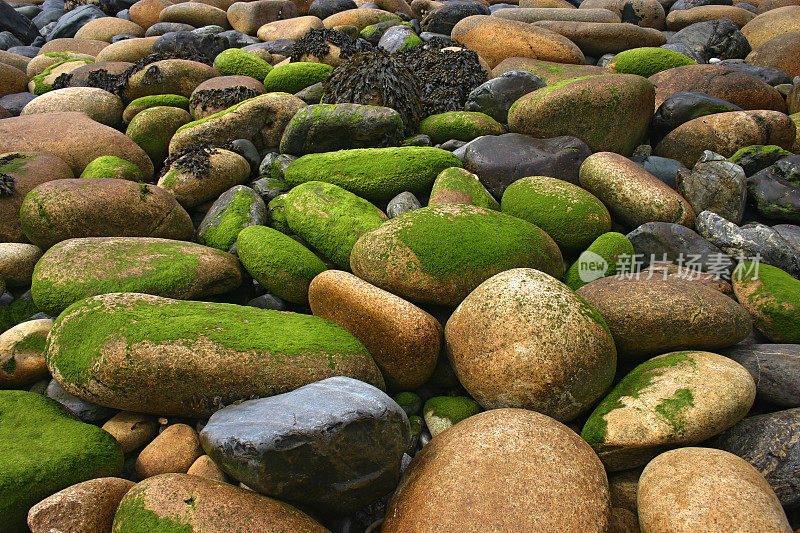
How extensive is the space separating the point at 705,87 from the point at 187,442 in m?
7.76

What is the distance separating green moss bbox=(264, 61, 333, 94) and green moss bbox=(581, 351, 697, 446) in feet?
20.4

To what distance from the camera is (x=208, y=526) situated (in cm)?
220

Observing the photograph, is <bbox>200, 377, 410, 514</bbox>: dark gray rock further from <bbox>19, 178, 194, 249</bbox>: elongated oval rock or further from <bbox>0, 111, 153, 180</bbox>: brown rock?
<bbox>0, 111, 153, 180</bbox>: brown rock

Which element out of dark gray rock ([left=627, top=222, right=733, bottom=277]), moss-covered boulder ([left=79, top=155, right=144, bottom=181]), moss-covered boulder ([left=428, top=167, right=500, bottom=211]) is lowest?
dark gray rock ([left=627, top=222, right=733, bottom=277])

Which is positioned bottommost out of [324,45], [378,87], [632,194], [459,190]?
[632,194]

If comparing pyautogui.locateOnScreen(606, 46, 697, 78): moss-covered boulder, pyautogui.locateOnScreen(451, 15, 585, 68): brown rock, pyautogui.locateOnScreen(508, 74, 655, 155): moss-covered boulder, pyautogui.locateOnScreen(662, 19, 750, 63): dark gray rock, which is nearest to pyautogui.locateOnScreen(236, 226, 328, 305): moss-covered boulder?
pyautogui.locateOnScreen(508, 74, 655, 155): moss-covered boulder

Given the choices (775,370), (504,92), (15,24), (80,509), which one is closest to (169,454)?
(80,509)

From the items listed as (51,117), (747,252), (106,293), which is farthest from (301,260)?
(51,117)

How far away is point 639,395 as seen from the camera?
3.07 metres

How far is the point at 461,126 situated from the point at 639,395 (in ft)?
13.2

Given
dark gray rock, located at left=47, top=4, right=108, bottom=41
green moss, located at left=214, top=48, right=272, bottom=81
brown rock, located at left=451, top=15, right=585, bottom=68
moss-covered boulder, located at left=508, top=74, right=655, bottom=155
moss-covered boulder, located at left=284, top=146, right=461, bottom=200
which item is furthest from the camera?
dark gray rock, located at left=47, top=4, right=108, bottom=41

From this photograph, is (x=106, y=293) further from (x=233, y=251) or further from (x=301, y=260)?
(x=301, y=260)

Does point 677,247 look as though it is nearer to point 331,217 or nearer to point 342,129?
point 331,217

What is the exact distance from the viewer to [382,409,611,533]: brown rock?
2.29 metres
